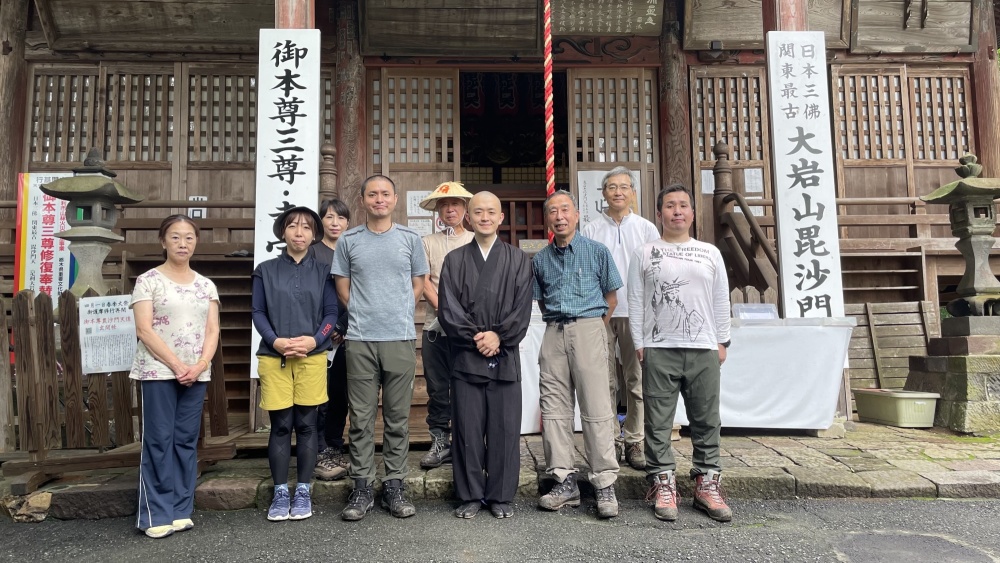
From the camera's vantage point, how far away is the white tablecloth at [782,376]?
5156mm

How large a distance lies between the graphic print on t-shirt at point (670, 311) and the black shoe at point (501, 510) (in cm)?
129

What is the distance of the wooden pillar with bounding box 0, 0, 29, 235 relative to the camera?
7.88 metres

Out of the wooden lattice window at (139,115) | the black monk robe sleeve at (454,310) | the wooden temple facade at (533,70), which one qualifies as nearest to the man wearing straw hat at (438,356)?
the black monk robe sleeve at (454,310)

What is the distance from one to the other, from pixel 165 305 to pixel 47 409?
1.32 metres

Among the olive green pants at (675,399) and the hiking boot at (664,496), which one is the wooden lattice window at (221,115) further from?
the hiking boot at (664,496)

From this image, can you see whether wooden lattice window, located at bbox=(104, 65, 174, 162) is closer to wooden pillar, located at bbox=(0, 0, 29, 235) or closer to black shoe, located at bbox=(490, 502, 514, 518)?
wooden pillar, located at bbox=(0, 0, 29, 235)

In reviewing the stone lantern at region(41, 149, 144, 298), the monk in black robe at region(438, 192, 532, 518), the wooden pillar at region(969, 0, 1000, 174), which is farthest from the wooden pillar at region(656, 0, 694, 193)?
the stone lantern at region(41, 149, 144, 298)

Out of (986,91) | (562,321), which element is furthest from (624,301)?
(986,91)

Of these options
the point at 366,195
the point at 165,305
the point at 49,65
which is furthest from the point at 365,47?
the point at 165,305

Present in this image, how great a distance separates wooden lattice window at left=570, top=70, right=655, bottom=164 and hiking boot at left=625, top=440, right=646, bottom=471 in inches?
207

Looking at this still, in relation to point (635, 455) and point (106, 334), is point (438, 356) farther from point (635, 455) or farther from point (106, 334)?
point (106, 334)

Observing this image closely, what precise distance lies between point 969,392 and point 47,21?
1119cm

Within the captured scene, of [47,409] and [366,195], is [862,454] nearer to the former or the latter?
[366,195]

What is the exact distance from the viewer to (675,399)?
3.64 meters
